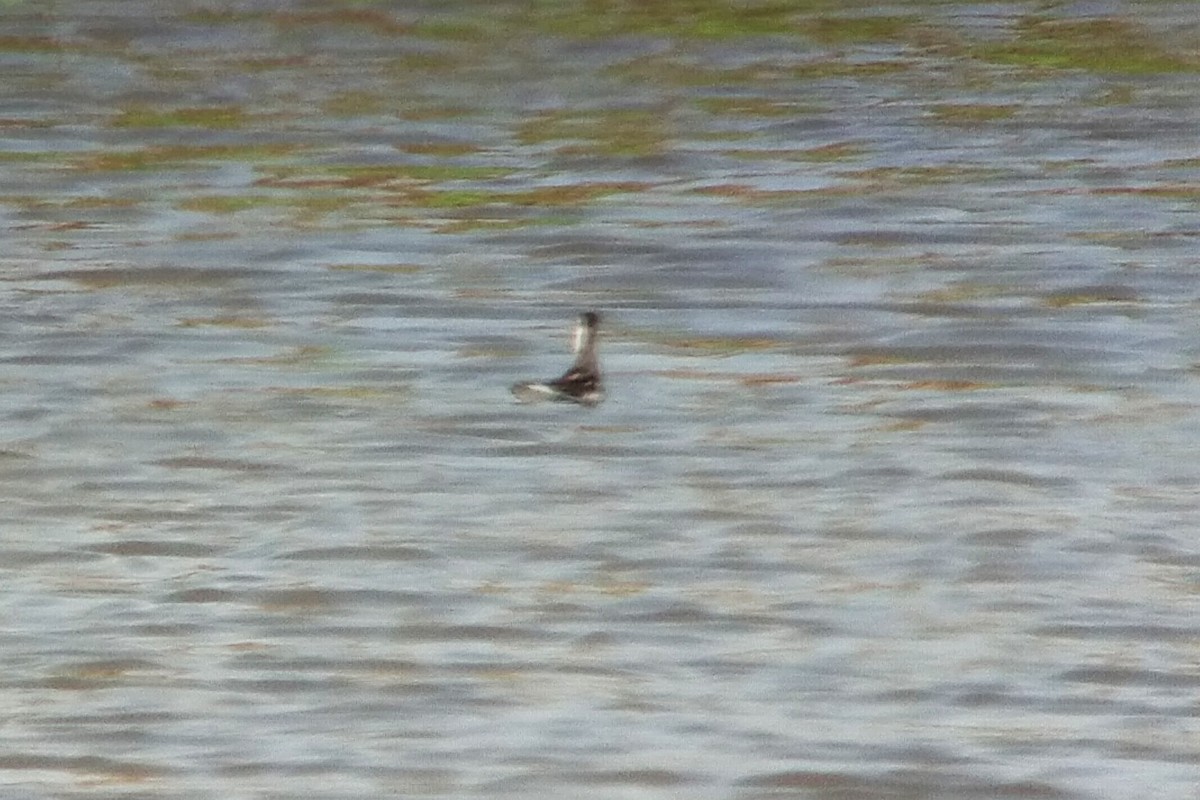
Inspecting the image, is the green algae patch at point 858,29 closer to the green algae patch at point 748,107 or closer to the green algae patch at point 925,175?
the green algae patch at point 748,107

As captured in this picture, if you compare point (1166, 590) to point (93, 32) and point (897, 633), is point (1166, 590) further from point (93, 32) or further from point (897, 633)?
point (93, 32)

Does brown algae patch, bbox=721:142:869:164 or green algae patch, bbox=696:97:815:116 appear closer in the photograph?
brown algae patch, bbox=721:142:869:164

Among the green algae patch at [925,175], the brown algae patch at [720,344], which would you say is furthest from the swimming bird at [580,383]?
the green algae patch at [925,175]

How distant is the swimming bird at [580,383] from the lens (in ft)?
30.7

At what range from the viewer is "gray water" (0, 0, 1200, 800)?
6680mm

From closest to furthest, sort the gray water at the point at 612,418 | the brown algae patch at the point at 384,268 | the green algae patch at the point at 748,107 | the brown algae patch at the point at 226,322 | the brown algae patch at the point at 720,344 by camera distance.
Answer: the gray water at the point at 612,418
the brown algae patch at the point at 720,344
the brown algae patch at the point at 226,322
the brown algae patch at the point at 384,268
the green algae patch at the point at 748,107

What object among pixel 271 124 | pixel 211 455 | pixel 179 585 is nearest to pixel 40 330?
pixel 211 455

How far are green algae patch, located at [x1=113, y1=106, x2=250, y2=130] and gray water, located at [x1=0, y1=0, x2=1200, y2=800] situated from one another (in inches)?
2.4

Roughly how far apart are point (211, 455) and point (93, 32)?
8292mm

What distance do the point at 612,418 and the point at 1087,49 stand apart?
6.93 metres

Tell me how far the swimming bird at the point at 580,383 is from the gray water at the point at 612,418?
0.09 meters

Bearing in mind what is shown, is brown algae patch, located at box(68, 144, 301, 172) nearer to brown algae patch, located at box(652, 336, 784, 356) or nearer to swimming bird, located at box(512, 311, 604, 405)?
brown algae patch, located at box(652, 336, 784, 356)

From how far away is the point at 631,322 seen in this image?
1069 centimetres

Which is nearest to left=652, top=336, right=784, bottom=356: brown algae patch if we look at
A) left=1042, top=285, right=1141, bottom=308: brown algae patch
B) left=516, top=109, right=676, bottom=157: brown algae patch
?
left=1042, top=285, right=1141, bottom=308: brown algae patch
